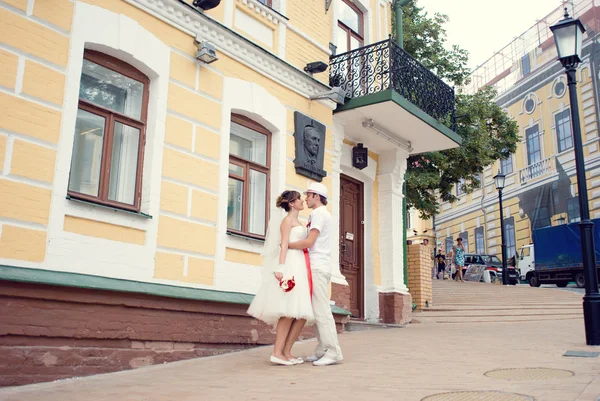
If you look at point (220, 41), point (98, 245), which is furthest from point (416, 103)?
point (98, 245)

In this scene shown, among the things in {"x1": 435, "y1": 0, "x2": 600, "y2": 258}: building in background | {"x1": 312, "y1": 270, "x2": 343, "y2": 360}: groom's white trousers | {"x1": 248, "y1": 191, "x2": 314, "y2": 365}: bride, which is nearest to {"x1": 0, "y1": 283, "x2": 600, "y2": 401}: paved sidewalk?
{"x1": 312, "y1": 270, "x2": 343, "y2": 360}: groom's white trousers

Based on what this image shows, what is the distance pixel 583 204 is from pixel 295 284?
4626mm

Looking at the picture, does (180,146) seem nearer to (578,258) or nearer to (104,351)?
(104,351)

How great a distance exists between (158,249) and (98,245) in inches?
32.9

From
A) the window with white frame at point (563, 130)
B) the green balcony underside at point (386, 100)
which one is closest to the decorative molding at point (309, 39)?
the green balcony underside at point (386, 100)

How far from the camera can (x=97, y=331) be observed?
21.0ft

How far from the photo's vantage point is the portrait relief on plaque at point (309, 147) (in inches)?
390

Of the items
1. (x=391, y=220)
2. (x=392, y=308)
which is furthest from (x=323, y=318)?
(x=391, y=220)

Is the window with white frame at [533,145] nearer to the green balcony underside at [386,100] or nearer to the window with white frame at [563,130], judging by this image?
the window with white frame at [563,130]

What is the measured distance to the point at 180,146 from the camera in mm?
7922

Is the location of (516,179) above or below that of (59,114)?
above

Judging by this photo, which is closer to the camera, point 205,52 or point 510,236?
point 205,52

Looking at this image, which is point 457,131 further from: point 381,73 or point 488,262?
point 488,262

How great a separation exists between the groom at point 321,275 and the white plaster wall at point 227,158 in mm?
1195
